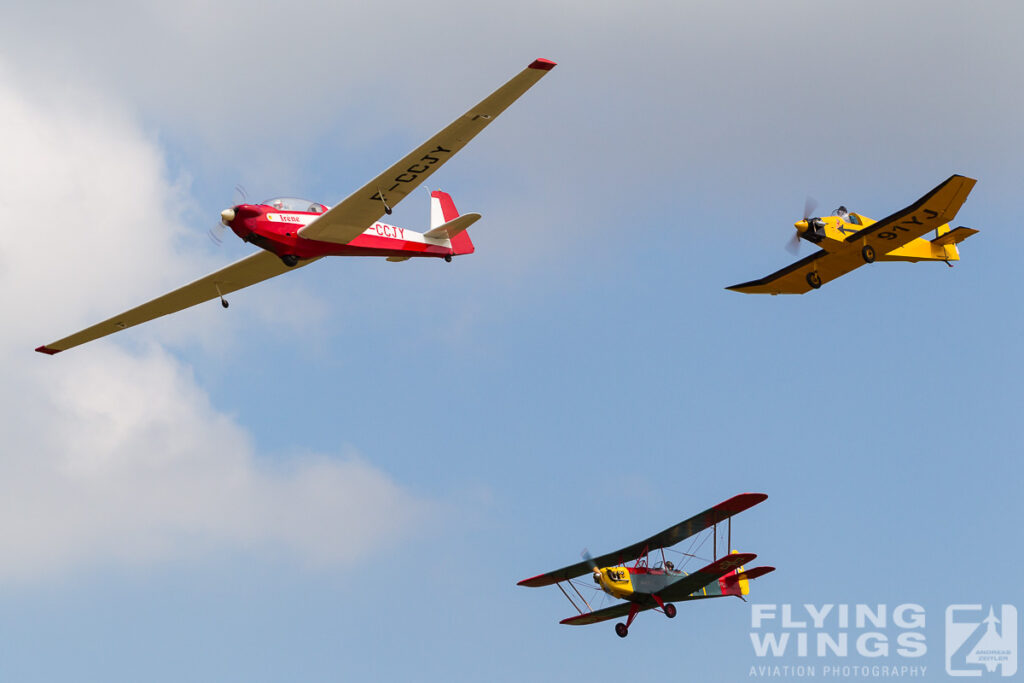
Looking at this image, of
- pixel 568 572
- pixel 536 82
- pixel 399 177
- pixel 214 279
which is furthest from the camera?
pixel 568 572

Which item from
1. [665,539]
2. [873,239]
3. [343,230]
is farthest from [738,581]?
[343,230]

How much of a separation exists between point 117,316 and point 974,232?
2755cm

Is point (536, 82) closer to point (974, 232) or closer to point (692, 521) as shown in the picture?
point (692, 521)

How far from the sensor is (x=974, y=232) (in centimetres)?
4581

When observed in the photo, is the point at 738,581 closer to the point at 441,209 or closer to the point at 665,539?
the point at 665,539

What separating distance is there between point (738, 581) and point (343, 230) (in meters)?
16.6

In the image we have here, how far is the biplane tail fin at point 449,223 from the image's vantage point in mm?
39044

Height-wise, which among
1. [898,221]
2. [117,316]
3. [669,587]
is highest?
[898,221]

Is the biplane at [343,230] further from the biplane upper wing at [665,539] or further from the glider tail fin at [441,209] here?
the biplane upper wing at [665,539]

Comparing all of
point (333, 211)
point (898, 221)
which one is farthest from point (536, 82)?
point (898, 221)

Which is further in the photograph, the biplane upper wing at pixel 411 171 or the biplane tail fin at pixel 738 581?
the biplane tail fin at pixel 738 581

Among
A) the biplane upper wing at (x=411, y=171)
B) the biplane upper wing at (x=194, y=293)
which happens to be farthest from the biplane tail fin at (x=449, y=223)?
the biplane upper wing at (x=194, y=293)

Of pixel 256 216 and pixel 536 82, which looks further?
pixel 256 216

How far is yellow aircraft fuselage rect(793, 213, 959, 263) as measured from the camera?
4356 cm
